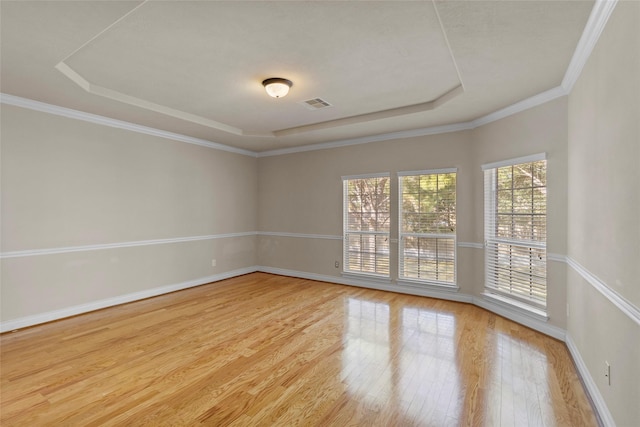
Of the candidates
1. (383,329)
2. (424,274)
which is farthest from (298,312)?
(424,274)

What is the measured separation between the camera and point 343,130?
199 inches

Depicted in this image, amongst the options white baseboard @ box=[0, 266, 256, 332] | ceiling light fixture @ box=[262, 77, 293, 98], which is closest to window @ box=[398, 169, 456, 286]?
ceiling light fixture @ box=[262, 77, 293, 98]

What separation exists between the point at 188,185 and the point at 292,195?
201cm

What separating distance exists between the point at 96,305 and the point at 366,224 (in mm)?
4322

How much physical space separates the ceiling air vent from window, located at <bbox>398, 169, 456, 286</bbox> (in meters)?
1.87

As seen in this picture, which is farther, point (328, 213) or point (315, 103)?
point (328, 213)

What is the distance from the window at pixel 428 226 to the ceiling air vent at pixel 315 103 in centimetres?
187

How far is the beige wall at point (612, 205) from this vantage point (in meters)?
1.59

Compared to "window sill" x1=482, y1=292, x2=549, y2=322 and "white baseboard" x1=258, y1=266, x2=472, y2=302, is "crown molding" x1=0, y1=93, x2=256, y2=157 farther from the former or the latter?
"window sill" x1=482, y1=292, x2=549, y2=322

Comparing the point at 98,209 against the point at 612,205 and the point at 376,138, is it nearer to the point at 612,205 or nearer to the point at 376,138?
the point at 376,138

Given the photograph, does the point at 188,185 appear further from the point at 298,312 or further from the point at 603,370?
the point at 603,370

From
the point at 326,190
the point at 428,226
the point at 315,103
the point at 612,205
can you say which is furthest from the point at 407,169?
the point at 612,205

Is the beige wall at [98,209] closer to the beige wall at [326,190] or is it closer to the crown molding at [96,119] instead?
the crown molding at [96,119]

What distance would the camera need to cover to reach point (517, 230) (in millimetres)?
3877
